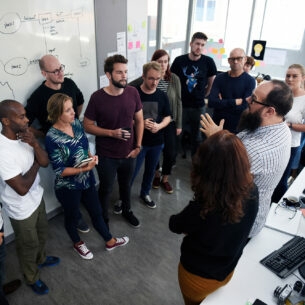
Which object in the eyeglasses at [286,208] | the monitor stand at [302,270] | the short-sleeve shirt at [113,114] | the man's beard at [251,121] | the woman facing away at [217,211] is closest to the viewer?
the woman facing away at [217,211]

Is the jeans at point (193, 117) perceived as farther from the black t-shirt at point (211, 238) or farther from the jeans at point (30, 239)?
the black t-shirt at point (211, 238)

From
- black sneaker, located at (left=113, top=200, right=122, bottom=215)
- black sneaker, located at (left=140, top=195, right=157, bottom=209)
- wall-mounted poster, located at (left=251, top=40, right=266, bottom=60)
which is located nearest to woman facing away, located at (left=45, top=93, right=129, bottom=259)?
black sneaker, located at (left=113, top=200, right=122, bottom=215)

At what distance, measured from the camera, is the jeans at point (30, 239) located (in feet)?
6.29

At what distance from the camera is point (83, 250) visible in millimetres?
2498

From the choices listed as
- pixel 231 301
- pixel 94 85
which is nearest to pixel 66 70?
pixel 94 85

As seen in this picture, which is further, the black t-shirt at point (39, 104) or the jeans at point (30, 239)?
the black t-shirt at point (39, 104)

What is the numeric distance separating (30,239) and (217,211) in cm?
142

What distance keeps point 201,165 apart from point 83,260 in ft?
5.89

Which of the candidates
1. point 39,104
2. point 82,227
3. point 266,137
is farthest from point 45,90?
point 266,137

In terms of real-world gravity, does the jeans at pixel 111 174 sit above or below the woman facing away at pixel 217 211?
below

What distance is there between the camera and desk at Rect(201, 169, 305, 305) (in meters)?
1.37

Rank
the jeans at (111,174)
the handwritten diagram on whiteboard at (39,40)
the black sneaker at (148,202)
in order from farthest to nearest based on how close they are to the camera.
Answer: the black sneaker at (148,202)
the jeans at (111,174)
the handwritten diagram on whiteboard at (39,40)

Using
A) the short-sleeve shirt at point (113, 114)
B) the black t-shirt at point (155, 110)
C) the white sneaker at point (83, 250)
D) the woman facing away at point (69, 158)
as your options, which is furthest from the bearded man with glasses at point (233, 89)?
the white sneaker at point (83, 250)

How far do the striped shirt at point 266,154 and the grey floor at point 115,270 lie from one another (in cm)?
107
